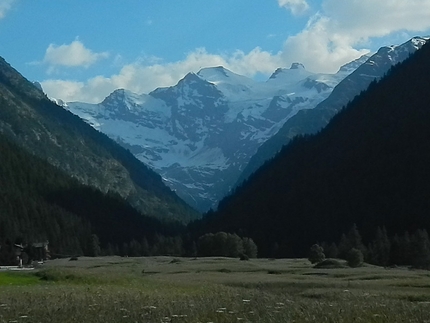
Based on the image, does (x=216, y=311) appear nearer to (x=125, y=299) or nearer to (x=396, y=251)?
(x=125, y=299)

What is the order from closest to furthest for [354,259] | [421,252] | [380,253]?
[354,259]
[421,252]
[380,253]

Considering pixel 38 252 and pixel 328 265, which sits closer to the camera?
pixel 328 265

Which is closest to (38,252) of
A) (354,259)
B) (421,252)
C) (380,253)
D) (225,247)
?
(225,247)

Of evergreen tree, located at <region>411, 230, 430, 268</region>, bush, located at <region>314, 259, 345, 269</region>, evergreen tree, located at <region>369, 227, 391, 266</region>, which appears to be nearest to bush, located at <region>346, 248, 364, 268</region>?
bush, located at <region>314, 259, 345, 269</region>

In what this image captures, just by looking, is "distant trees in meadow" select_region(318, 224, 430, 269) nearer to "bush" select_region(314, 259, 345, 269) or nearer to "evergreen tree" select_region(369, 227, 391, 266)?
"evergreen tree" select_region(369, 227, 391, 266)

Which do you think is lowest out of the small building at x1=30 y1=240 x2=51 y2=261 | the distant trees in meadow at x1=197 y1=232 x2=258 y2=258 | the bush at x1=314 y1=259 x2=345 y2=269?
the bush at x1=314 y1=259 x2=345 y2=269

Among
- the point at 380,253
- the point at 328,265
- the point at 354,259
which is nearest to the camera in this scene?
the point at 328,265

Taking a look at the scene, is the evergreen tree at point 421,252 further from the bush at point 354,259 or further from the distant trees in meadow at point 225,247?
the distant trees in meadow at point 225,247

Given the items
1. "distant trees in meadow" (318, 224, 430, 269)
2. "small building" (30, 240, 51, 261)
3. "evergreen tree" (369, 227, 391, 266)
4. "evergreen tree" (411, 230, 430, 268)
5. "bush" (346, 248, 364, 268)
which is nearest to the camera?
"bush" (346, 248, 364, 268)

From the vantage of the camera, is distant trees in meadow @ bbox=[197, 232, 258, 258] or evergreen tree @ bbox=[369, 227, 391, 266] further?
distant trees in meadow @ bbox=[197, 232, 258, 258]

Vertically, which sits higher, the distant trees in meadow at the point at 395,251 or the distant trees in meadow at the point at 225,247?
the distant trees in meadow at the point at 225,247

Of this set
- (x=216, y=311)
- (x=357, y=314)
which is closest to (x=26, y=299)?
(x=216, y=311)

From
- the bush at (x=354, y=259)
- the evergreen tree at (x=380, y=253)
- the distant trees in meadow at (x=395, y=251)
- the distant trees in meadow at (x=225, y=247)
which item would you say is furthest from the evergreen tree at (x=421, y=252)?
the distant trees in meadow at (x=225, y=247)

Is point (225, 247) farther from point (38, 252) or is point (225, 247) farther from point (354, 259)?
point (354, 259)
